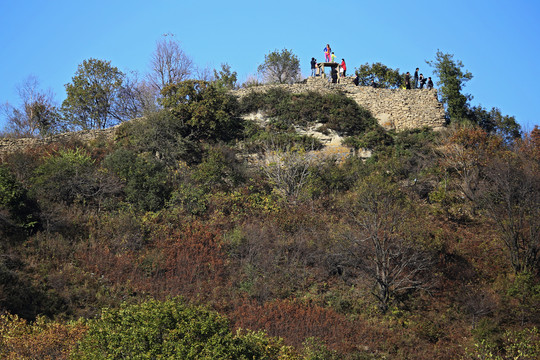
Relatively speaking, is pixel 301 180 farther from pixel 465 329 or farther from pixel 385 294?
pixel 465 329

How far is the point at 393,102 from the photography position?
3506 cm

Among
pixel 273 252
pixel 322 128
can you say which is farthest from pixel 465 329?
pixel 322 128

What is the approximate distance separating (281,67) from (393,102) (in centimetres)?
927

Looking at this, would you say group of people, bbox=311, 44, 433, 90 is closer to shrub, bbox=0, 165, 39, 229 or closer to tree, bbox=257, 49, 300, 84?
tree, bbox=257, 49, 300, 84

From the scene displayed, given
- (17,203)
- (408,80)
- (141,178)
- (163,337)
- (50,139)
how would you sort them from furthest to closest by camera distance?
(408,80) → (50,139) → (141,178) → (17,203) → (163,337)

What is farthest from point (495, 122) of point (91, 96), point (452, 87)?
point (91, 96)

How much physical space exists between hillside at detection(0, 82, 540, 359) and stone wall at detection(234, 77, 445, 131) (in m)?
1.71

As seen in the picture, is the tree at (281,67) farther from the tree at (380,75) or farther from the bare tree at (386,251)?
the bare tree at (386,251)

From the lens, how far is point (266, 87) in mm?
35562

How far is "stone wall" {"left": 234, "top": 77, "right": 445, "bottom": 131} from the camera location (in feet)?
112

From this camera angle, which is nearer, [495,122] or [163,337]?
[163,337]

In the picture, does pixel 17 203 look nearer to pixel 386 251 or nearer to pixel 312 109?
pixel 386 251

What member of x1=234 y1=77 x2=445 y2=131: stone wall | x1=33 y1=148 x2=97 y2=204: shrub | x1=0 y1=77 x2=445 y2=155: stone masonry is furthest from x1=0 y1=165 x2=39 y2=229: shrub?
x1=234 y1=77 x2=445 y2=131: stone wall

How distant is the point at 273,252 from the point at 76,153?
10.7 metres
